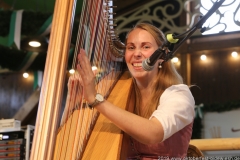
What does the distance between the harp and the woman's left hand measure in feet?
0.13

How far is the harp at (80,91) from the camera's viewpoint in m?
0.86

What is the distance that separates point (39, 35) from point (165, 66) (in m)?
2.82

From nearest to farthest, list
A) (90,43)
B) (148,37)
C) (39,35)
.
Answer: (90,43) < (148,37) < (39,35)

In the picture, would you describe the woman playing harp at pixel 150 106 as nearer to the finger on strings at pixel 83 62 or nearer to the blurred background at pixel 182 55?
the finger on strings at pixel 83 62

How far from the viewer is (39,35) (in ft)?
13.8

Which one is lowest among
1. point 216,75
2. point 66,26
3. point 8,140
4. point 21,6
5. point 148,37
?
point 8,140

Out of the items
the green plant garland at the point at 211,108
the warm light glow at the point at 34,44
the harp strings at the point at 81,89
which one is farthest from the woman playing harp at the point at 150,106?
the green plant garland at the point at 211,108

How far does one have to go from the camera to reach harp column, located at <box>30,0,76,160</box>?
843 millimetres

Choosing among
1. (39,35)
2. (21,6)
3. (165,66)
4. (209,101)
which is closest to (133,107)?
(165,66)

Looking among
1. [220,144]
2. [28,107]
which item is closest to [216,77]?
→ [28,107]

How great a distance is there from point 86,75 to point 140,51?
42 centimetres

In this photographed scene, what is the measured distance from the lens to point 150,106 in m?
1.49

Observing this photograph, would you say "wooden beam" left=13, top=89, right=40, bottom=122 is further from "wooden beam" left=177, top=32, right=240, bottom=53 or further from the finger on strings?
the finger on strings

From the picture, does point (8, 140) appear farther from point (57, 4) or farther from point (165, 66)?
point (57, 4)
